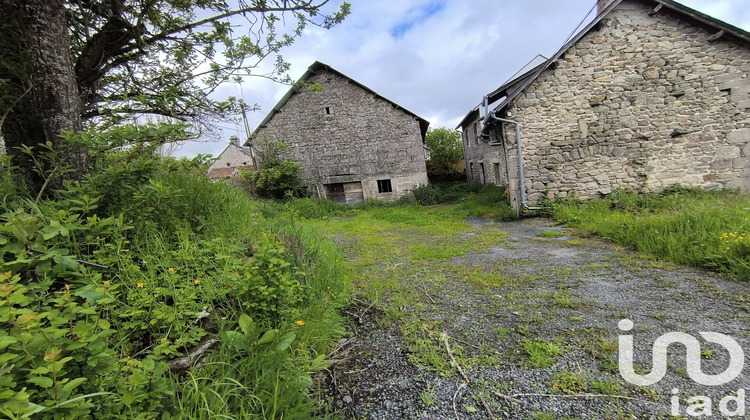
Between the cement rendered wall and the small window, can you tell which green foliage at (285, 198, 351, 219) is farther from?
the cement rendered wall

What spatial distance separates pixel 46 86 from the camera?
7.96 feet

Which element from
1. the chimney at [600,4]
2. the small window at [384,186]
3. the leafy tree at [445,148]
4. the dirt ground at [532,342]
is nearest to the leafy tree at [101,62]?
the dirt ground at [532,342]

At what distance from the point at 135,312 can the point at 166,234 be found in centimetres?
113

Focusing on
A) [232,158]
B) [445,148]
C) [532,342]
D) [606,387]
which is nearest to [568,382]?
[606,387]

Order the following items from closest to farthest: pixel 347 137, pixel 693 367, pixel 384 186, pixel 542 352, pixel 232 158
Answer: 1. pixel 693 367
2. pixel 542 352
3. pixel 347 137
4. pixel 384 186
5. pixel 232 158

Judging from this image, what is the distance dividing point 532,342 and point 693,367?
3.21 ft

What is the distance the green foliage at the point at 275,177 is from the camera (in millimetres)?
13742

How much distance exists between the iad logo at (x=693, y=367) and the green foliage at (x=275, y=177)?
13052mm

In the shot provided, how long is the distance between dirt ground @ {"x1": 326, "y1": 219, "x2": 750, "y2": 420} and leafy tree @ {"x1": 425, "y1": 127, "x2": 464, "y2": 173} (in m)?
19.5

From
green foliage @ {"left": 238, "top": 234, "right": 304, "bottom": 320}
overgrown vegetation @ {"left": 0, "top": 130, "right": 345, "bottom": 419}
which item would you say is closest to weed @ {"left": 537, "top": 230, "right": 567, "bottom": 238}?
overgrown vegetation @ {"left": 0, "top": 130, "right": 345, "bottom": 419}

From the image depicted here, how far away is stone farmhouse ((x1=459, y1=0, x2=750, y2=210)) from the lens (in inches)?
288

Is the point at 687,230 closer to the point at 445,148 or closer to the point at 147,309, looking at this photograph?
the point at 147,309

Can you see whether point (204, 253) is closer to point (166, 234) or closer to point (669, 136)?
point (166, 234)

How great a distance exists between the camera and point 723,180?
7.51 m
